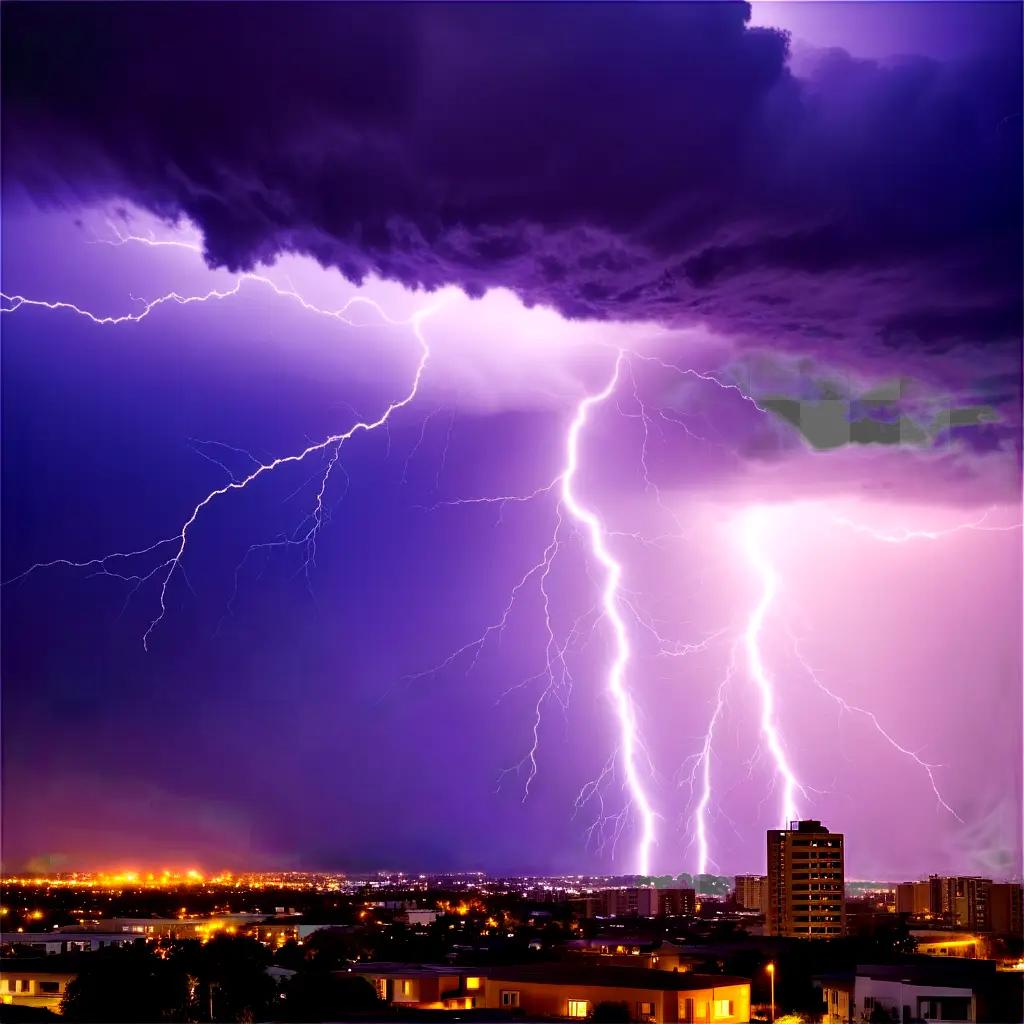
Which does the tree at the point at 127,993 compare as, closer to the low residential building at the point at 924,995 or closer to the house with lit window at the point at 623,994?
the house with lit window at the point at 623,994

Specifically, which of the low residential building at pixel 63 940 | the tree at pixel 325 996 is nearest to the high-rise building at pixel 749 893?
the low residential building at pixel 63 940

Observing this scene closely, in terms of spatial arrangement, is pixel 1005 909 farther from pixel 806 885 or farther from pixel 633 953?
pixel 633 953

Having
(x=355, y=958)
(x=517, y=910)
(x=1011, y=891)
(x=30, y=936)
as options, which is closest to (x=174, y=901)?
(x=517, y=910)

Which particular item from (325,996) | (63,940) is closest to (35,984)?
(325,996)

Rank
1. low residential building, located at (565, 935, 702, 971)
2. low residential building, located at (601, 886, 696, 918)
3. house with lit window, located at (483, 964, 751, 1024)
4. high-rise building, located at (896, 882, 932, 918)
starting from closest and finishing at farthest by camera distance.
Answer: house with lit window, located at (483, 964, 751, 1024), low residential building, located at (565, 935, 702, 971), high-rise building, located at (896, 882, 932, 918), low residential building, located at (601, 886, 696, 918)

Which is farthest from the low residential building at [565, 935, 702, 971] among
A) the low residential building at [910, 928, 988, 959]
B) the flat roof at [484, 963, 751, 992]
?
the low residential building at [910, 928, 988, 959]

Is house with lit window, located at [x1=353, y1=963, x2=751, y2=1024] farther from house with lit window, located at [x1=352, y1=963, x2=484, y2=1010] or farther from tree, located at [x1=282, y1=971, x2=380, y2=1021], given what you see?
tree, located at [x1=282, y1=971, x2=380, y2=1021]
